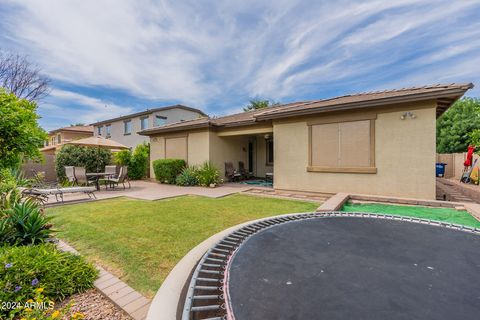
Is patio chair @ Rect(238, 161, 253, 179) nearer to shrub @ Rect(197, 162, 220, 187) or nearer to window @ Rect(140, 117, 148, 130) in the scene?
shrub @ Rect(197, 162, 220, 187)

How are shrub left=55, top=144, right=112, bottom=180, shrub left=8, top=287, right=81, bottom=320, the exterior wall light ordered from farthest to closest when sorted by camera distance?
shrub left=55, top=144, right=112, bottom=180
the exterior wall light
shrub left=8, top=287, right=81, bottom=320

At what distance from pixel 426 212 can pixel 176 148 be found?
1251cm

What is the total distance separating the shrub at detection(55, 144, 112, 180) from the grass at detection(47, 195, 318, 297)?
7.16 m

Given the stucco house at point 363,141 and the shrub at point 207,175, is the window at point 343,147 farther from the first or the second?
the shrub at point 207,175

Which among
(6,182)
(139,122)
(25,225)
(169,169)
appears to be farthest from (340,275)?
(139,122)

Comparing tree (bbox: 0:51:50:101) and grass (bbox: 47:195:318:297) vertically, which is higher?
tree (bbox: 0:51:50:101)

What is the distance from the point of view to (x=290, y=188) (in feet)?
31.1

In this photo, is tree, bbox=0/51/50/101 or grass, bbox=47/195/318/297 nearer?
grass, bbox=47/195/318/297

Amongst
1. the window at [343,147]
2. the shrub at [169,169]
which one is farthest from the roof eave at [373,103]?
the shrub at [169,169]

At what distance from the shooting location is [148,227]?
487 centimetres

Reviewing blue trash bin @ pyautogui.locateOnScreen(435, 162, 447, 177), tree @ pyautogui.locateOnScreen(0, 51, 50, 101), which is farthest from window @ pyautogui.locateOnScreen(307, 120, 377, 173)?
tree @ pyautogui.locateOnScreen(0, 51, 50, 101)

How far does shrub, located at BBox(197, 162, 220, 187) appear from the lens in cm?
1129

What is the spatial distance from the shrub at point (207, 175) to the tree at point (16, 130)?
7.56 metres

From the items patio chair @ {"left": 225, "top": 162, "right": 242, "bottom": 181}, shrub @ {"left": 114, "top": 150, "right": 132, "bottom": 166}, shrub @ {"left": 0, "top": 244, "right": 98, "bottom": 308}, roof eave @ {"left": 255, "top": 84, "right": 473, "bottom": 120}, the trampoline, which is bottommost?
shrub @ {"left": 0, "top": 244, "right": 98, "bottom": 308}
